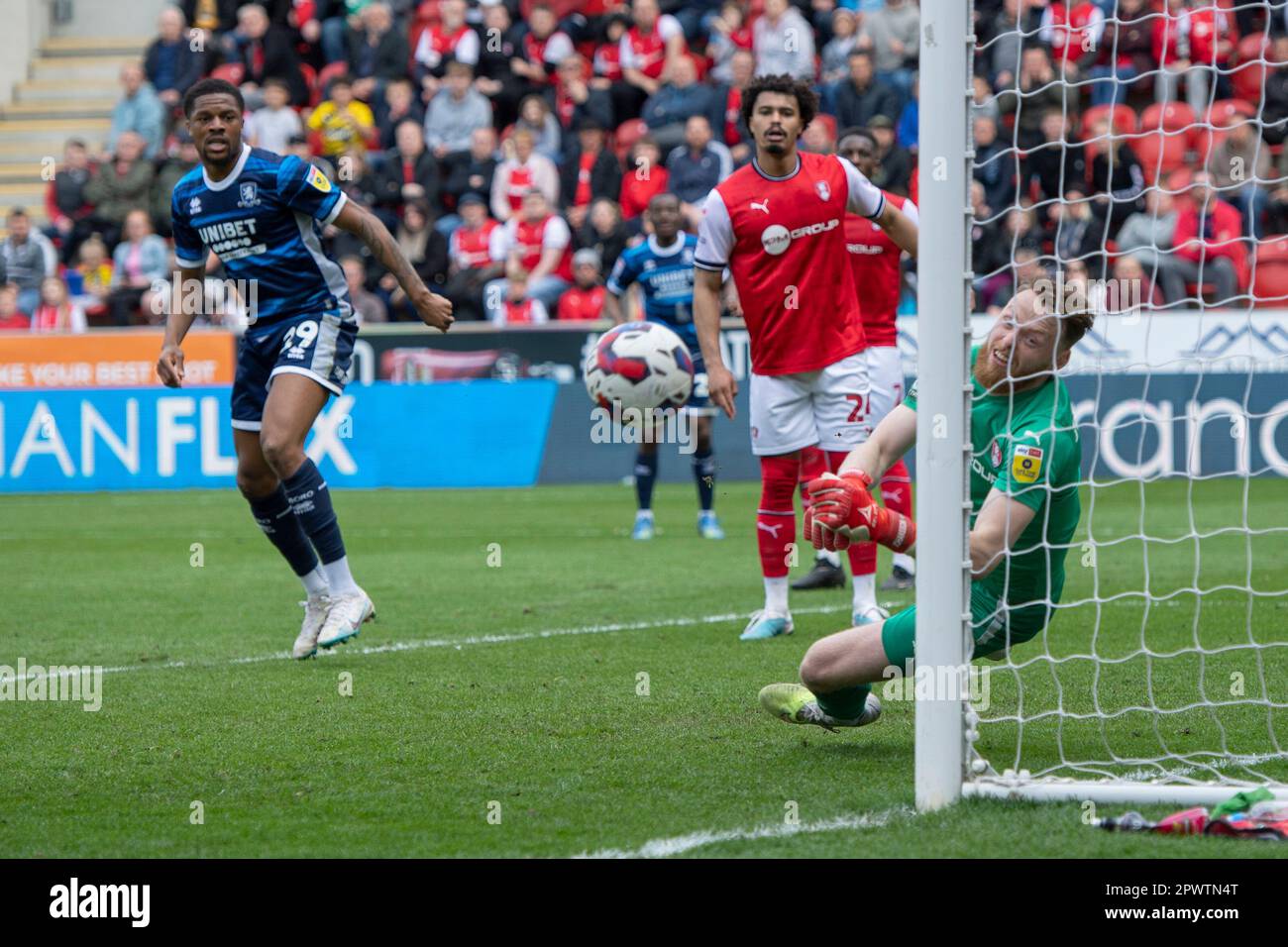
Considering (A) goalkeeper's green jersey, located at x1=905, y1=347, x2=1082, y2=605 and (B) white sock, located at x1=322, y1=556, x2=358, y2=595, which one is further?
(B) white sock, located at x1=322, y1=556, x2=358, y2=595

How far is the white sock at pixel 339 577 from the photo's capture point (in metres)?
6.91

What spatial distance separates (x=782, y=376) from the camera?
7441 millimetres

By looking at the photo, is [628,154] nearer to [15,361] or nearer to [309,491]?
[15,361]

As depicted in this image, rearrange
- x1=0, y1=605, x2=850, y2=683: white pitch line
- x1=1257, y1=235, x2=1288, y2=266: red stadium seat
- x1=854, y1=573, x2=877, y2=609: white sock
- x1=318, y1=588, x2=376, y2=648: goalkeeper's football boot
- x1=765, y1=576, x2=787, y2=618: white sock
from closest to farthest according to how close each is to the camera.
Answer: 1. x1=0, y1=605, x2=850, y2=683: white pitch line
2. x1=318, y1=588, x2=376, y2=648: goalkeeper's football boot
3. x1=765, y1=576, x2=787, y2=618: white sock
4. x1=854, y1=573, x2=877, y2=609: white sock
5. x1=1257, y1=235, x2=1288, y2=266: red stadium seat

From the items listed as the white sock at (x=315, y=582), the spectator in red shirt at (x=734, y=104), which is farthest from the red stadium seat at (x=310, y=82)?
the white sock at (x=315, y=582)

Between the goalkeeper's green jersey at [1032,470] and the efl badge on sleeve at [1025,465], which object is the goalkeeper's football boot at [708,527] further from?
the efl badge on sleeve at [1025,465]

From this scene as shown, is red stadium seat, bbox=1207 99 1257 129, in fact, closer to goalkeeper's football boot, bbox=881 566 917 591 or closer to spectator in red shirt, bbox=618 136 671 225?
spectator in red shirt, bbox=618 136 671 225

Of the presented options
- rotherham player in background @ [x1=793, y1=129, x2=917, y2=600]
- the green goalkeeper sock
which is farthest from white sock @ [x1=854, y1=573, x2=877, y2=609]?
the green goalkeeper sock

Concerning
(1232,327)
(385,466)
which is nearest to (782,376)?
(1232,327)

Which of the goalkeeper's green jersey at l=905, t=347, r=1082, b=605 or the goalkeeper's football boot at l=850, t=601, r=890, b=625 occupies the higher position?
the goalkeeper's green jersey at l=905, t=347, r=1082, b=605

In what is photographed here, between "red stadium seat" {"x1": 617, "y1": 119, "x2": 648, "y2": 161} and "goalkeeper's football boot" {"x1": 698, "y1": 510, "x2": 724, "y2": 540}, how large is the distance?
805 centimetres

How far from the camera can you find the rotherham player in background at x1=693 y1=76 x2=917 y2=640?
7.18 metres

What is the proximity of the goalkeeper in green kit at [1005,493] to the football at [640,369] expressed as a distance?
12.1 feet

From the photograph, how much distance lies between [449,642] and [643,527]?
16.0ft
